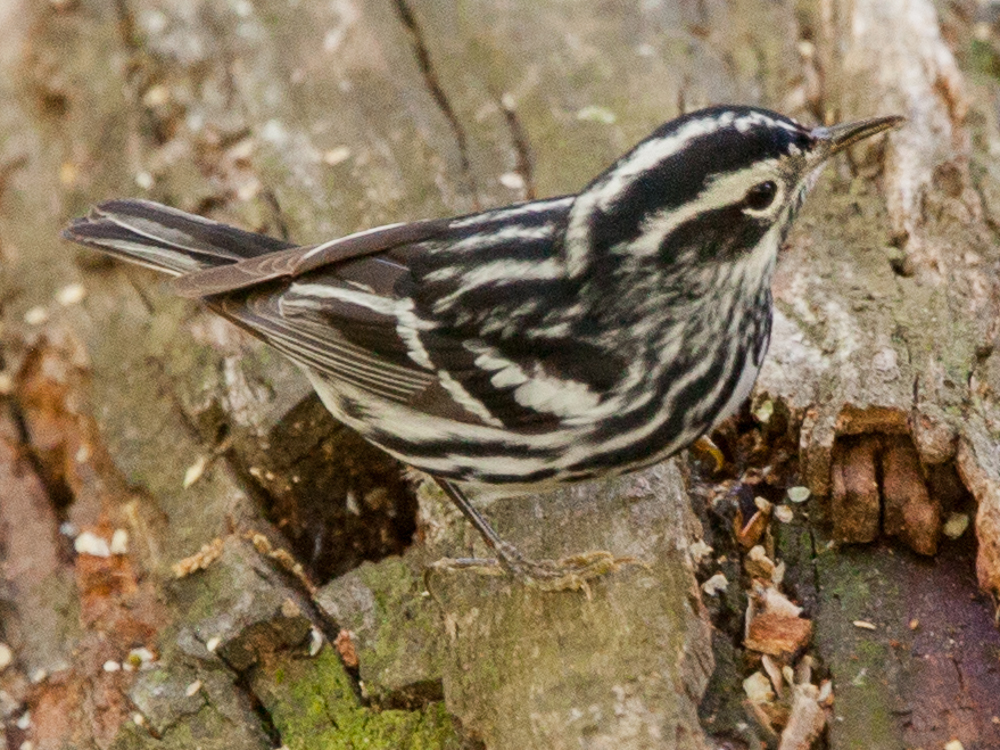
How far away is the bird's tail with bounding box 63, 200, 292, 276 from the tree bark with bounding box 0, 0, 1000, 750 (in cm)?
41

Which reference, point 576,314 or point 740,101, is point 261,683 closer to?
point 576,314

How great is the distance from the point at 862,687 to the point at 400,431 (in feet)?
4.91

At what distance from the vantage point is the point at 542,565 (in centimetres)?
383

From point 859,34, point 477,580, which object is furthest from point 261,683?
point 859,34

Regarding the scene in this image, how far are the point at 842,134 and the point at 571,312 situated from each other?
932 mm

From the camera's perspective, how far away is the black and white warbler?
365 centimetres

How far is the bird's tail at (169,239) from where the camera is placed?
442 cm

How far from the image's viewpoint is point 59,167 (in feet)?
18.6

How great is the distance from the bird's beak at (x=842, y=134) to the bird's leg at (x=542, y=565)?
1266 mm

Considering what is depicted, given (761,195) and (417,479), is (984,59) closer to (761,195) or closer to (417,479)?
(761,195)

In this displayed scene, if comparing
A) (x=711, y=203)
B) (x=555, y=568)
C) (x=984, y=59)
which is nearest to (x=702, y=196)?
(x=711, y=203)

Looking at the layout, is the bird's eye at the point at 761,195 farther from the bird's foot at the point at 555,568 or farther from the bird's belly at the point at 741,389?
the bird's foot at the point at 555,568

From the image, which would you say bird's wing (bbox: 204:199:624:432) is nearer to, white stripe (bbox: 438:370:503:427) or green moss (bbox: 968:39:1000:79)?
white stripe (bbox: 438:370:503:427)

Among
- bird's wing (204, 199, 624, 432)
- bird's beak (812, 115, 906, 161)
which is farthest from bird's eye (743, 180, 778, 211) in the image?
bird's wing (204, 199, 624, 432)
